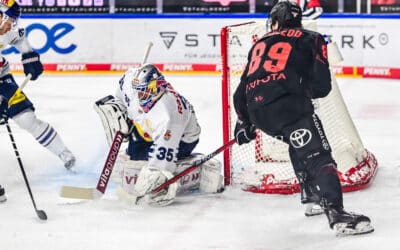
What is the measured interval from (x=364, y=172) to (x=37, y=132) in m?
2.10

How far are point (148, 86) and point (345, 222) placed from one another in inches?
57.5

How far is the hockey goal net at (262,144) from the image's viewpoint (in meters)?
5.81

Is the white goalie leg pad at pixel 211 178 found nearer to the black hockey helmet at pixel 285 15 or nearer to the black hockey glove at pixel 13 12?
the black hockey helmet at pixel 285 15

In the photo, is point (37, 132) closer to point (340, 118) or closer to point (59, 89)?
point (340, 118)

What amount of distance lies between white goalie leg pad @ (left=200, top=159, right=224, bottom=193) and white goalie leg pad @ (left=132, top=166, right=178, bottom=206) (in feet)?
0.99

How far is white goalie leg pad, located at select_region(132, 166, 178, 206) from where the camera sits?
17.6ft

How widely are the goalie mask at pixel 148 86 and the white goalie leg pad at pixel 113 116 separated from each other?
22 centimetres

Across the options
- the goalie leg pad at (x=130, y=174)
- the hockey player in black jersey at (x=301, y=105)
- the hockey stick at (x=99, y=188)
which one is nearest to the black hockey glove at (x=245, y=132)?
the hockey player in black jersey at (x=301, y=105)

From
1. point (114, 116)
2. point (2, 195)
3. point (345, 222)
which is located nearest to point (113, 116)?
point (114, 116)

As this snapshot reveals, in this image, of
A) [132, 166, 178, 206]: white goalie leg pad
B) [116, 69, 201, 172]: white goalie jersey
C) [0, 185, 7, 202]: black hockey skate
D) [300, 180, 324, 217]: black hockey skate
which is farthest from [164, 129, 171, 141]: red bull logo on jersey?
[0, 185, 7, 202]: black hockey skate

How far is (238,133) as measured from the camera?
5.06 m

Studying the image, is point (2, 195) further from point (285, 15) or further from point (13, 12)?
point (285, 15)

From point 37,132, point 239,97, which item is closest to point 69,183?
point 37,132

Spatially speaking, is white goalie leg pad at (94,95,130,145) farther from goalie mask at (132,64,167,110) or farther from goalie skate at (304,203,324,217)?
goalie skate at (304,203,324,217)
